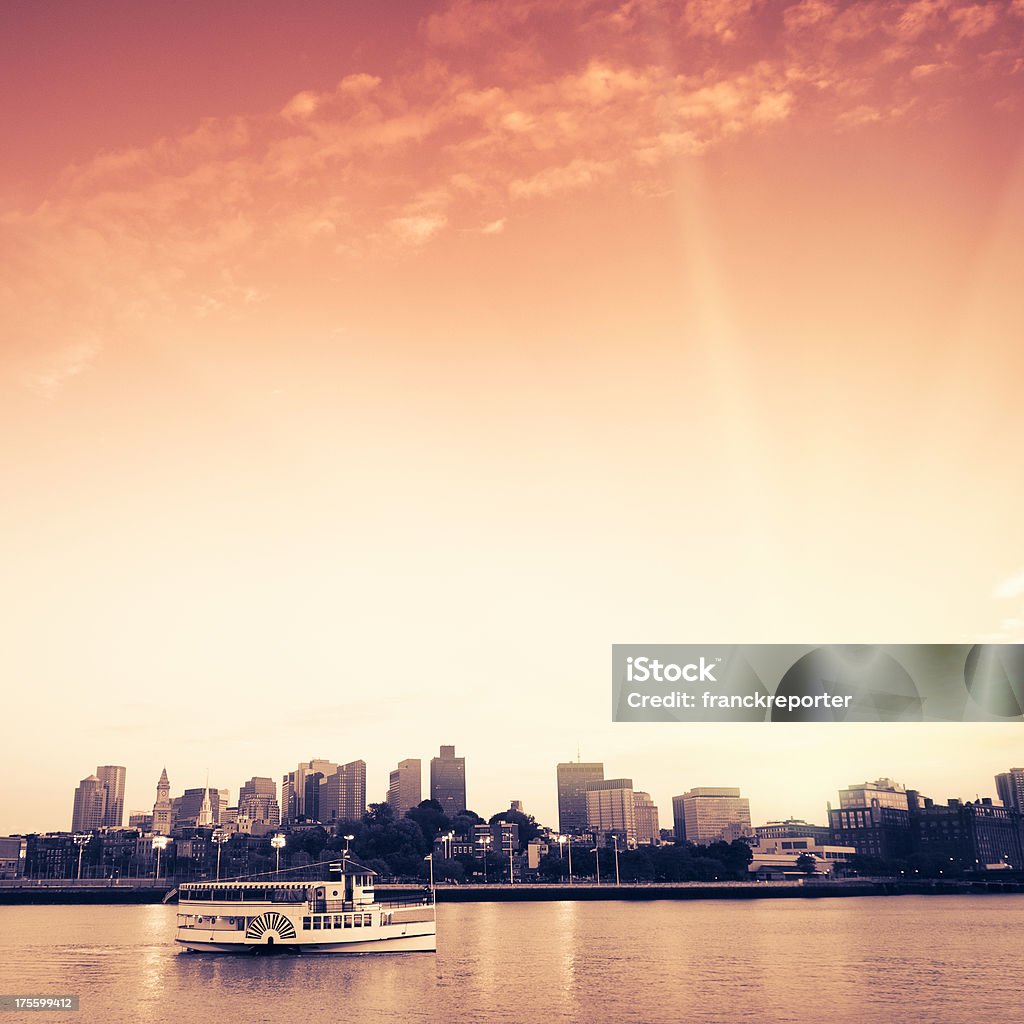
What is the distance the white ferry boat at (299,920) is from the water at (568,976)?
1.80 metres

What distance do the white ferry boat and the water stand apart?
180cm

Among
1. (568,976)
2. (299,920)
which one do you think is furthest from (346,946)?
(568,976)

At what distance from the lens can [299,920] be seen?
7294 centimetres

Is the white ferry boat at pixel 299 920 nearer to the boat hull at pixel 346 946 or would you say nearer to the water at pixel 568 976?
the boat hull at pixel 346 946

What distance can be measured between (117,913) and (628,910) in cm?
6875

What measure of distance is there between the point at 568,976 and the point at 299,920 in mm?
20103

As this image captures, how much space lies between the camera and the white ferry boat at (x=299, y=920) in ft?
239

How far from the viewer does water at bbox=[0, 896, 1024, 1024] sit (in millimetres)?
50938

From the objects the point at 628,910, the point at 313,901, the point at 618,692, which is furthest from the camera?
the point at 628,910

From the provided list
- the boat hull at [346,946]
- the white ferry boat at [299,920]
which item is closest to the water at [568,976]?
the boat hull at [346,946]

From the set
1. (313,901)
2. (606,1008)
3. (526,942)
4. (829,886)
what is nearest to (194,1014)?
(606,1008)

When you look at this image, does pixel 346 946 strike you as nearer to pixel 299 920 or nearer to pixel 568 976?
pixel 299 920

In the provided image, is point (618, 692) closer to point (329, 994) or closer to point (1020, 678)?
point (1020, 678)

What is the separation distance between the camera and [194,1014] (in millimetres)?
50656
